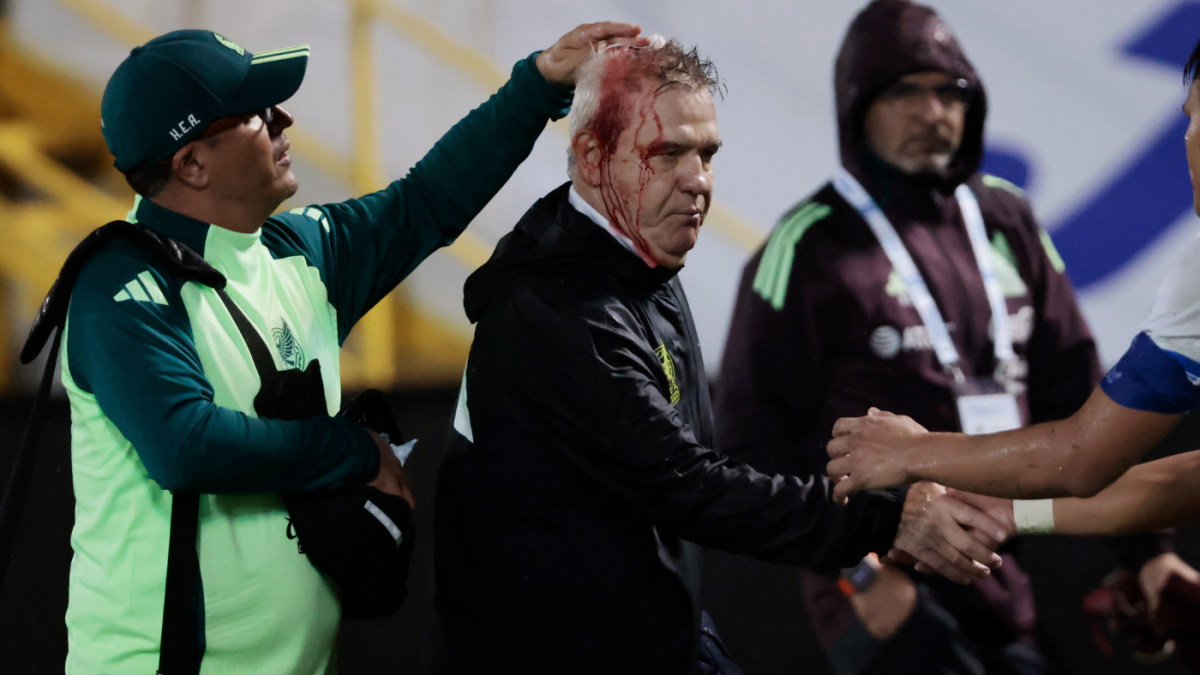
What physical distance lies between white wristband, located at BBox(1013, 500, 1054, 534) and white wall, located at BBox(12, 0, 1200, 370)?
1.28 m

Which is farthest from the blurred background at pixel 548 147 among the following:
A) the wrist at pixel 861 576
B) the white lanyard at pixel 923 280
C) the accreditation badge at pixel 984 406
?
the accreditation badge at pixel 984 406

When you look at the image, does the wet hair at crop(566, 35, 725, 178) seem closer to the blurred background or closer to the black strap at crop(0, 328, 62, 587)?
the black strap at crop(0, 328, 62, 587)

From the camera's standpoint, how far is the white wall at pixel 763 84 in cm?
277

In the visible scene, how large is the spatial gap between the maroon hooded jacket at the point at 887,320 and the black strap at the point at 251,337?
4.11ft

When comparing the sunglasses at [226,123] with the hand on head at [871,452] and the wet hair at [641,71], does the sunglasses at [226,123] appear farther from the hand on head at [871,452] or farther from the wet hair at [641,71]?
the hand on head at [871,452]

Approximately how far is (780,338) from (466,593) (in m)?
1.13

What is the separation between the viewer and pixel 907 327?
2.38 m

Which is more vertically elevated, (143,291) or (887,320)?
(143,291)

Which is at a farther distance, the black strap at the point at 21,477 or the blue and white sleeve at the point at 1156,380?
the black strap at the point at 21,477

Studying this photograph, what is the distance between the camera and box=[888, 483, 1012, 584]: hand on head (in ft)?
4.83

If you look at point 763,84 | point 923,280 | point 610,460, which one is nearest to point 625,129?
point 610,460

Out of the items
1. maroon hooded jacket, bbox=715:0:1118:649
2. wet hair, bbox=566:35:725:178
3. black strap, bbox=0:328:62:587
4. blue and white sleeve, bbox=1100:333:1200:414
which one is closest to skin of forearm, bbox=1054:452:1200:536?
blue and white sleeve, bbox=1100:333:1200:414

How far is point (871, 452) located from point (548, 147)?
1603 mm

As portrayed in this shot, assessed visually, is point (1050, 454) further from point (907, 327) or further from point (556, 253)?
point (907, 327)
